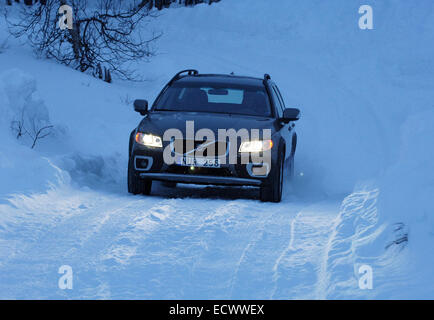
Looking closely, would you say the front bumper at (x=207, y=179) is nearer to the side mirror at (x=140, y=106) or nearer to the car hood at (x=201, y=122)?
the car hood at (x=201, y=122)

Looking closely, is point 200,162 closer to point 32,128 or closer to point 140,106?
point 140,106

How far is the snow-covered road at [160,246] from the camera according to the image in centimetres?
490

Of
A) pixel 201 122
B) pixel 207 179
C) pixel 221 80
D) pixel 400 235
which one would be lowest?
pixel 207 179

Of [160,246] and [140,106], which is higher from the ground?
[140,106]

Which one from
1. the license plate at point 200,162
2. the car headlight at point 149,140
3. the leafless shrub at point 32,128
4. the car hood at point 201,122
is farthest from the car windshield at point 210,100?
the leafless shrub at point 32,128

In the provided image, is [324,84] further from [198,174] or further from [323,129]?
[198,174]

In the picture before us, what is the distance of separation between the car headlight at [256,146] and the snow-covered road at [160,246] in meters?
0.64

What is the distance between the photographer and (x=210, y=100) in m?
9.95

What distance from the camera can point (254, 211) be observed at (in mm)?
7949

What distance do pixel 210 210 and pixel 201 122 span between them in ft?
4.64

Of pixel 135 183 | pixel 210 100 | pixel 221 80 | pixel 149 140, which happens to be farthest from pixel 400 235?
pixel 221 80
